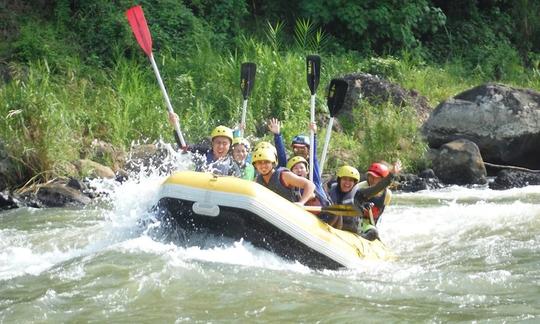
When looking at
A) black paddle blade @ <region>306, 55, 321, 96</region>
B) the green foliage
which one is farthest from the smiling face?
the green foliage

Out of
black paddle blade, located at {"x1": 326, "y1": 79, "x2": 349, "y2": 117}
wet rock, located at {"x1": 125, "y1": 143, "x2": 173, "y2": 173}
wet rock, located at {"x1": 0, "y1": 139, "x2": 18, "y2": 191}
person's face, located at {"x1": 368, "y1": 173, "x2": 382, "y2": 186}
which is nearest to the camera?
person's face, located at {"x1": 368, "y1": 173, "x2": 382, "y2": 186}

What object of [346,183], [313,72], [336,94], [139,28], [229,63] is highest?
[139,28]

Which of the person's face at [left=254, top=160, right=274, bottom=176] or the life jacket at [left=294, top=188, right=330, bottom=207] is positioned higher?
the person's face at [left=254, top=160, right=274, bottom=176]

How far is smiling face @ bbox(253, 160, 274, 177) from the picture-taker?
6902 mm

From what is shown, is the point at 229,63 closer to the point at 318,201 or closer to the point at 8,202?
the point at 8,202

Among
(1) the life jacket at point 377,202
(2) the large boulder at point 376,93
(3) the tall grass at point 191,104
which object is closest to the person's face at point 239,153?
(1) the life jacket at point 377,202

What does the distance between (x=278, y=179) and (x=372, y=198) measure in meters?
0.90

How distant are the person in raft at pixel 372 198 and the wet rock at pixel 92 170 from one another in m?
3.93

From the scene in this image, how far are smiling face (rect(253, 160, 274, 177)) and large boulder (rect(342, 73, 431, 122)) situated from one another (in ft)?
21.3

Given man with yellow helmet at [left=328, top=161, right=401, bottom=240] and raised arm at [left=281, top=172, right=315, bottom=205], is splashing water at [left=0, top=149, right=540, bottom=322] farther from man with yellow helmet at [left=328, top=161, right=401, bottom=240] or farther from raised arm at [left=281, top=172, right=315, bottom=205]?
raised arm at [left=281, top=172, right=315, bottom=205]

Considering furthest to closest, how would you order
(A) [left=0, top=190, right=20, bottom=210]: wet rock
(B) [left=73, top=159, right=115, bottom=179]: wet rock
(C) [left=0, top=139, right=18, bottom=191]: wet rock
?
(B) [left=73, top=159, right=115, bottom=179]: wet rock < (C) [left=0, top=139, right=18, bottom=191]: wet rock < (A) [left=0, top=190, right=20, bottom=210]: wet rock

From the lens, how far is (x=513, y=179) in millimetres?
11234

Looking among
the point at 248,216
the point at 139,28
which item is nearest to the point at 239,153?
the point at 248,216

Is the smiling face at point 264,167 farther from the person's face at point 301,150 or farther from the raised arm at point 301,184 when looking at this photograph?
the person's face at point 301,150
